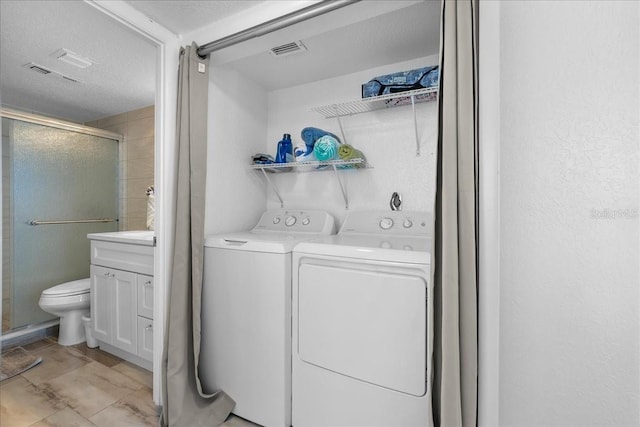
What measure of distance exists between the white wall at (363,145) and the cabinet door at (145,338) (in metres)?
1.22

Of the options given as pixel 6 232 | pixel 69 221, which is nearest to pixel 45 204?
pixel 69 221

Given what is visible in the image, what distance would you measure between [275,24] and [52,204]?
2.78 m

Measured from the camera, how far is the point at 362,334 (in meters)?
1.34

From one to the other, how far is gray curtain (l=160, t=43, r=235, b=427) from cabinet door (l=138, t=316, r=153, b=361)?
1.89 ft

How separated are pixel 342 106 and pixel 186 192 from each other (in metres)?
1.04

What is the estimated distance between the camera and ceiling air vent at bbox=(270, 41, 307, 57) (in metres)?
1.77

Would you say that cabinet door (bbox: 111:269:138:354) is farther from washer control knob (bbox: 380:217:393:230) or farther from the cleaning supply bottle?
washer control knob (bbox: 380:217:393:230)

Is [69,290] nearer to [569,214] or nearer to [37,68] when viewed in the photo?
[37,68]

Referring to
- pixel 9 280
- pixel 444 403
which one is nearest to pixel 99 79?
pixel 9 280

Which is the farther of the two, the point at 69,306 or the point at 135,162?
the point at 135,162

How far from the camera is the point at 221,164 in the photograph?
1.99 meters

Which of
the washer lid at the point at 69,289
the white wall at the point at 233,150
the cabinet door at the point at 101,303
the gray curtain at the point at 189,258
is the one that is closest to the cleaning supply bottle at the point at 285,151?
the white wall at the point at 233,150

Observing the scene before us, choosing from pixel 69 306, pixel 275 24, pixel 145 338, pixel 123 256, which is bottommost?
pixel 145 338

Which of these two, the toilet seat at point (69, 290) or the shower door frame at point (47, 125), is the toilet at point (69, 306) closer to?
the toilet seat at point (69, 290)
